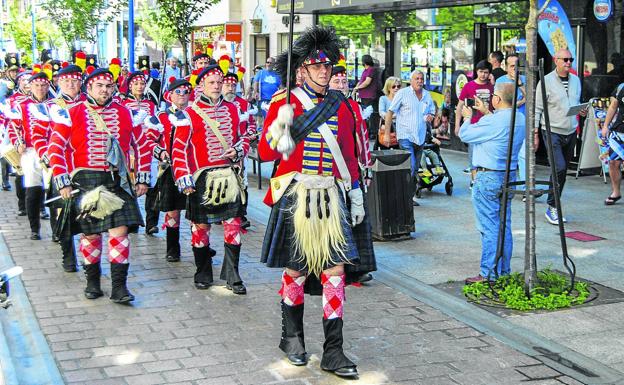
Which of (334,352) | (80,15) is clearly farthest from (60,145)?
(80,15)

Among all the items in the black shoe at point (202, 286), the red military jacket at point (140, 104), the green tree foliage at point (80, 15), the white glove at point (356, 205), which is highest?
the green tree foliage at point (80, 15)

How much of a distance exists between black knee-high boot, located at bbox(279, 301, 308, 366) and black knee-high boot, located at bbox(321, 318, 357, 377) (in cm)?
19

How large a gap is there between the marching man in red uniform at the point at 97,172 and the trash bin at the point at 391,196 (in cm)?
290

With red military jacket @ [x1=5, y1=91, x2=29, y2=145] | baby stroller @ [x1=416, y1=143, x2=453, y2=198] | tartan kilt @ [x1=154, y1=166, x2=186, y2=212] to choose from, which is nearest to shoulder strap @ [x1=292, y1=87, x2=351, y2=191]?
tartan kilt @ [x1=154, y1=166, x2=186, y2=212]

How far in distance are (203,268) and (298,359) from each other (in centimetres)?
232

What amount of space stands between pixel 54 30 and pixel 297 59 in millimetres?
49259

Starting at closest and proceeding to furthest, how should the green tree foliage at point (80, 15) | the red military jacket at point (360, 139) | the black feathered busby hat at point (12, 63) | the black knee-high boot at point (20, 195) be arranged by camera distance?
the red military jacket at point (360, 139) < the black knee-high boot at point (20, 195) < the black feathered busby hat at point (12, 63) < the green tree foliage at point (80, 15)

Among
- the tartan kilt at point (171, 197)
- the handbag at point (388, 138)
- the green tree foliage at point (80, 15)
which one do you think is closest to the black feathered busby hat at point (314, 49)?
the tartan kilt at point (171, 197)

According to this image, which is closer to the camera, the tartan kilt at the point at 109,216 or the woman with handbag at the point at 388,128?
the tartan kilt at the point at 109,216

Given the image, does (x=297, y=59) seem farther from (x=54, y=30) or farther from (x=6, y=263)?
(x=54, y=30)

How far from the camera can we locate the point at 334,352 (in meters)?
5.64

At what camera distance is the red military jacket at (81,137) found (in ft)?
23.9

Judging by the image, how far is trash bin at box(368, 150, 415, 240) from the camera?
9.48 metres

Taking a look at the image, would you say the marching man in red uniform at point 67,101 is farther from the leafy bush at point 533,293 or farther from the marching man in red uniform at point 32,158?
the leafy bush at point 533,293
